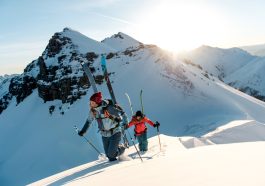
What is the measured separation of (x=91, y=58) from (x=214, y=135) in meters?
33.3

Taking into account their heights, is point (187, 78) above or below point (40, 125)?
above

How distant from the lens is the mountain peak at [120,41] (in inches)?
3319

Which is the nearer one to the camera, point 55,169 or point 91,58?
point 55,169

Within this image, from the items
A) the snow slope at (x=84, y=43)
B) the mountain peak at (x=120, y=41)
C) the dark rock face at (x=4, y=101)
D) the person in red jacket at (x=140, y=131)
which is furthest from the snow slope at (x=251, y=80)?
the person in red jacket at (x=140, y=131)

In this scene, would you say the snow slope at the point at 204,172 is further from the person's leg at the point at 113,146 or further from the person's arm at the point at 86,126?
the person's arm at the point at 86,126

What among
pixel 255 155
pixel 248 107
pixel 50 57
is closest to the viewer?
pixel 255 155

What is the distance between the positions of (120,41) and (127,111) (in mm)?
47549

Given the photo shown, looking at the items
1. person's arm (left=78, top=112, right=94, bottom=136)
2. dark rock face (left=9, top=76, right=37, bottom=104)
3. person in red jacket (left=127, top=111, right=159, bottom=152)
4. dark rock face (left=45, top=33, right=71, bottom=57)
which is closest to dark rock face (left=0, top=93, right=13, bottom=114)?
dark rock face (left=9, top=76, right=37, bottom=104)

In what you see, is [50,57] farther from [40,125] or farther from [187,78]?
[187,78]

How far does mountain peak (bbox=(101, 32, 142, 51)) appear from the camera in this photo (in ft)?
277

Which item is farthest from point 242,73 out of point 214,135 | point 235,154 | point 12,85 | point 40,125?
point 235,154

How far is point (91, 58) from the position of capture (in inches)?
2237

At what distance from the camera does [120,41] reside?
87.2 m

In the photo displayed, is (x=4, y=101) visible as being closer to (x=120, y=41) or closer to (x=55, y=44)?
(x=55, y=44)
